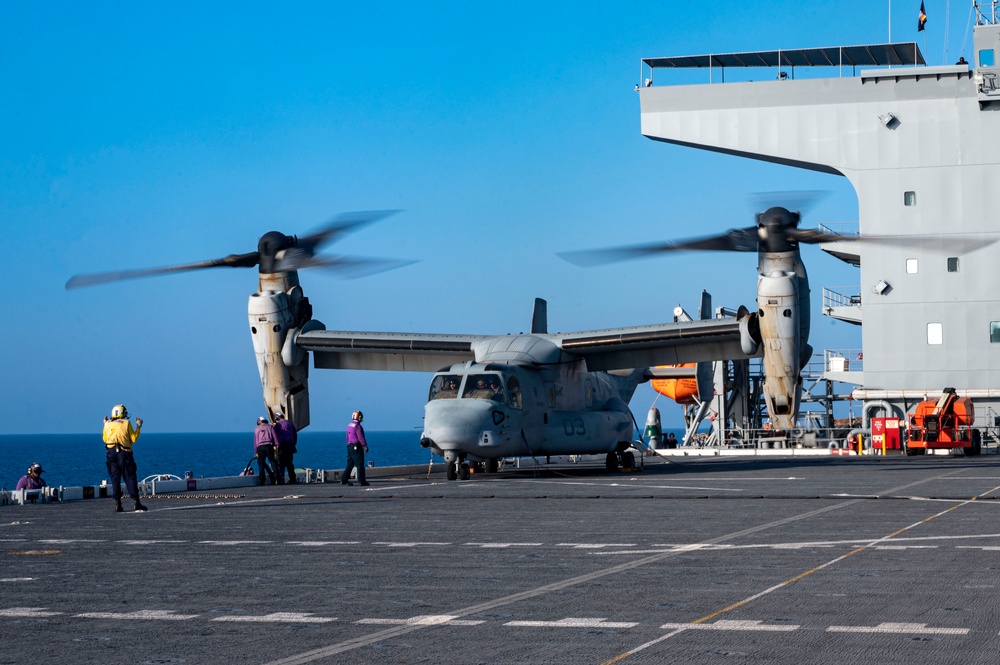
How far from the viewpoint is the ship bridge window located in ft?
136

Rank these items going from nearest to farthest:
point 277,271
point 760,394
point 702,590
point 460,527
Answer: point 702,590, point 460,527, point 277,271, point 760,394

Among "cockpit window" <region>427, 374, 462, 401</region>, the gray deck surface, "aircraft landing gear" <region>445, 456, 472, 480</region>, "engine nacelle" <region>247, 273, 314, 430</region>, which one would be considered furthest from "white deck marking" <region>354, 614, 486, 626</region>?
"engine nacelle" <region>247, 273, 314, 430</region>

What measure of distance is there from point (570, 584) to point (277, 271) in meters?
22.5

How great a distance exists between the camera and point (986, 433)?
41.8m

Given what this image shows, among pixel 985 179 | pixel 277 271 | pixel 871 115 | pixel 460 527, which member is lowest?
pixel 460 527

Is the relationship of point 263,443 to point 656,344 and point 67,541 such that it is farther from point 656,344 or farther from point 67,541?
point 67,541

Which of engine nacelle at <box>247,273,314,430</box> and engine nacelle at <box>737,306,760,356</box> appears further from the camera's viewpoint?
engine nacelle at <box>247,273,314,430</box>

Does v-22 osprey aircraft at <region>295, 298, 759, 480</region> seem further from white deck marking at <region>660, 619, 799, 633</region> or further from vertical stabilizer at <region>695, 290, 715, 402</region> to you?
white deck marking at <region>660, 619, 799, 633</region>

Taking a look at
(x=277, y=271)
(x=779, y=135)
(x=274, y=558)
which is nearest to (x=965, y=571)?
(x=274, y=558)

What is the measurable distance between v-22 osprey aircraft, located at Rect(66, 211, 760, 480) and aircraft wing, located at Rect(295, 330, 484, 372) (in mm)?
37

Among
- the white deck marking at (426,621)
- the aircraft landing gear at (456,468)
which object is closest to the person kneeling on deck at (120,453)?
the aircraft landing gear at (456,468)

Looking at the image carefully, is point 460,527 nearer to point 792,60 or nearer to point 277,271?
point 277,271

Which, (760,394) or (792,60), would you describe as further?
(760,394)

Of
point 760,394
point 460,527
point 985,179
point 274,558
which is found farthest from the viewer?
point 760,394
